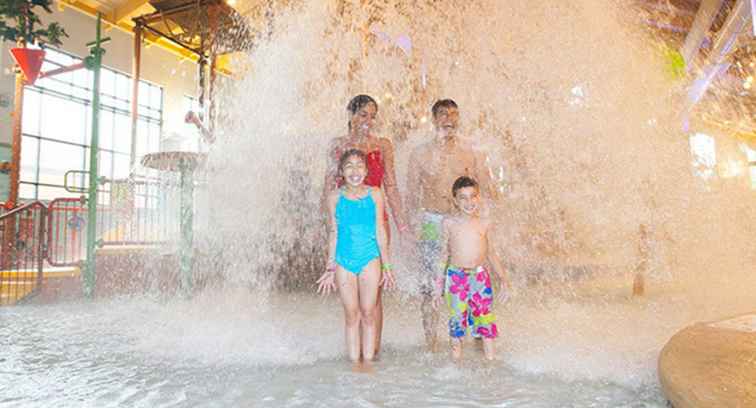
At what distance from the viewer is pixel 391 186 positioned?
11.8 feet

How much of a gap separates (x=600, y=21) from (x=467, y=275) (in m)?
4.91

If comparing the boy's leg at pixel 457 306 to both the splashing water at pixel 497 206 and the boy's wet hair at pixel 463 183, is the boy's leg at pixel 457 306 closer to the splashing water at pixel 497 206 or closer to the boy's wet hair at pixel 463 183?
the splashing water at pixel 497 206

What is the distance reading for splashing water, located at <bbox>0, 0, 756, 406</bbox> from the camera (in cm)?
325

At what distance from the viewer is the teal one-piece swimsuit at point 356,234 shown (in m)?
3.07

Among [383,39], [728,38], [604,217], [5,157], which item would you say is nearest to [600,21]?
[728,38]

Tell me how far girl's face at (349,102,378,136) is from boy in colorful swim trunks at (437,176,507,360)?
731 mm

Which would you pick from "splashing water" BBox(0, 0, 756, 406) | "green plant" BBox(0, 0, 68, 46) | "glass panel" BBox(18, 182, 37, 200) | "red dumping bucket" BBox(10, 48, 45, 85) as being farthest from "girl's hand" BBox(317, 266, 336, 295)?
"glass panel" BBox(18, 182, 37, 200)

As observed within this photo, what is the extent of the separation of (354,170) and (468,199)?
0.76m

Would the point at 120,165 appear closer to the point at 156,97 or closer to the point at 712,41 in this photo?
the point at 156,97

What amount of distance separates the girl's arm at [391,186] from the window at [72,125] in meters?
13.8

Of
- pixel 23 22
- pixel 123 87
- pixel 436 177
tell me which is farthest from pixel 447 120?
pixel 123 87

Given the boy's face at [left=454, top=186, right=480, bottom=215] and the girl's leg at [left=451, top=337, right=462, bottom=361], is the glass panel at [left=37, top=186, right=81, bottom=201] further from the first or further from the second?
the girl's leg at [left=451, top=337, right=462, bottom=361]

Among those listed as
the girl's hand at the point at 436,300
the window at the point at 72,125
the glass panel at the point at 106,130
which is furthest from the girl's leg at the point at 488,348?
the glass panel at the point at 106,130

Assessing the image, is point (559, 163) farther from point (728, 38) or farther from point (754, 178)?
point (754, 178)
